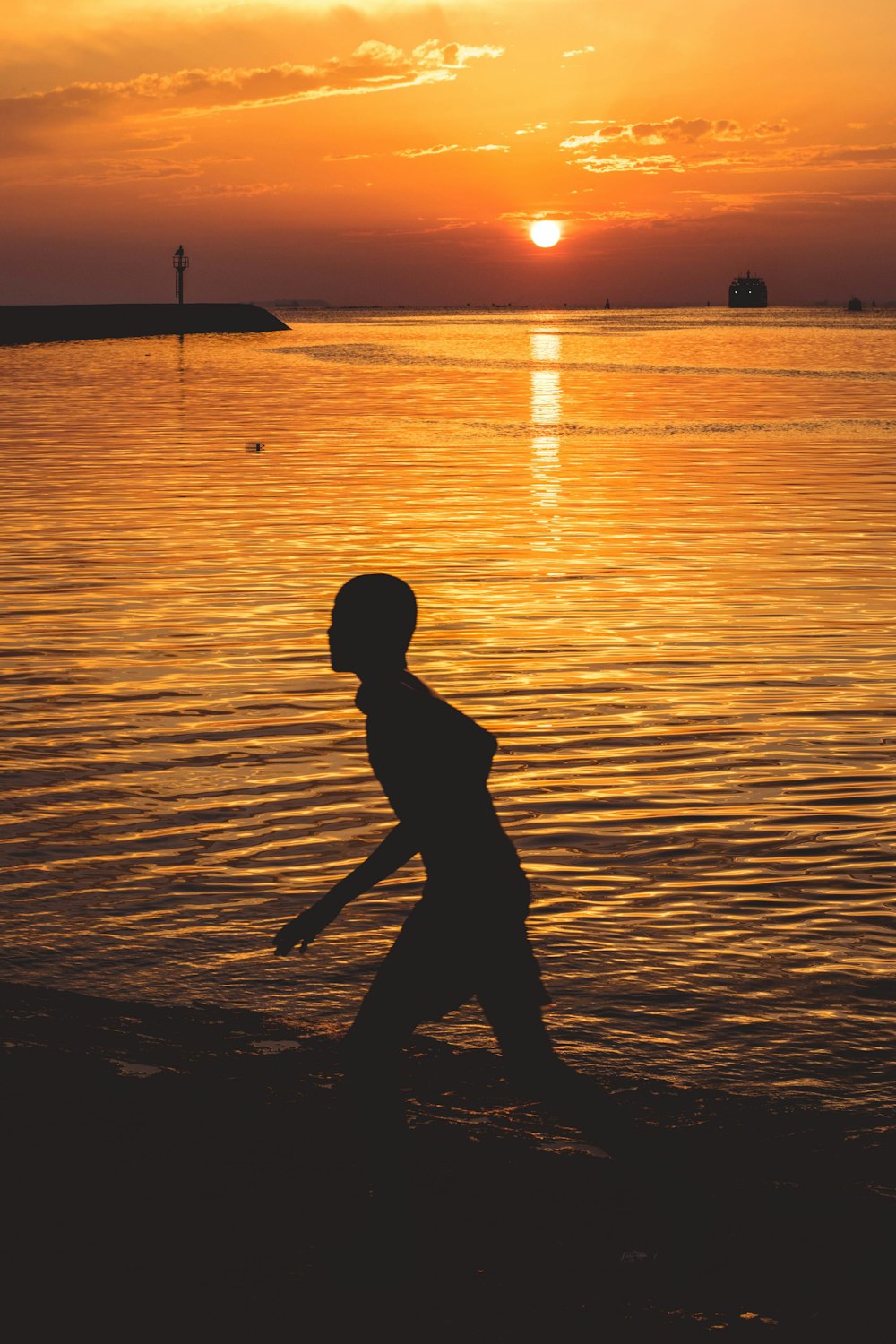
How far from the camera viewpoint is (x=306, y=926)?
3965mm

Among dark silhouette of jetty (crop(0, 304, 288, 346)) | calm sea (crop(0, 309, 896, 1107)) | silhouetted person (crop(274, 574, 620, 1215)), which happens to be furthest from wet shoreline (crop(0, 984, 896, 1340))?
dark silhouette of jetty (crop(0, 304, 288, 346))

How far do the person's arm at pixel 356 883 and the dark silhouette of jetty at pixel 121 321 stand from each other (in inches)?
3859

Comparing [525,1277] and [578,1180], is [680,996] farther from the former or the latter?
[525,1277]

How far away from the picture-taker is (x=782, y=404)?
46.0 metres

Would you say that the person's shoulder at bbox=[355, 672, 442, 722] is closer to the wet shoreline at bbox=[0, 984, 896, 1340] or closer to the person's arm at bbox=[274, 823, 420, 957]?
the person's arm at bbox=[274, 823, 420, 957]

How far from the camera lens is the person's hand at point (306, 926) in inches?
156

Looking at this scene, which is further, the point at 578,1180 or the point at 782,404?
the point at 782,404

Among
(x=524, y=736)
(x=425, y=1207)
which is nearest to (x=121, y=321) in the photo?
→ (x=524, y=736)

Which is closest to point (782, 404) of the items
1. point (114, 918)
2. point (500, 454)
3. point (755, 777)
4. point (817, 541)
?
point (500, 454)

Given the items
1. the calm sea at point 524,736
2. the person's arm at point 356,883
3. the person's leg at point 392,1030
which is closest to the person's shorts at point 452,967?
the person's leg at point 392,1030

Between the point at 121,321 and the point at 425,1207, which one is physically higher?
the point at 121,321

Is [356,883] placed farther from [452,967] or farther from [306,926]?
[452,967]

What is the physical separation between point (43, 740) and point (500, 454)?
21.1 meters

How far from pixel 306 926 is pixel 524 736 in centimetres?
634
